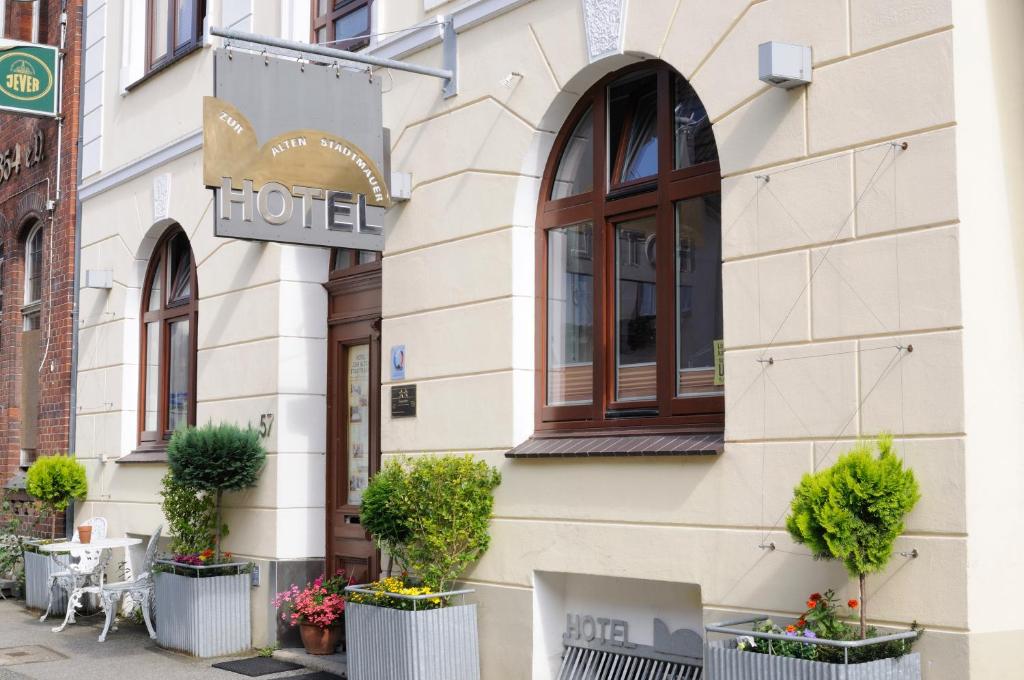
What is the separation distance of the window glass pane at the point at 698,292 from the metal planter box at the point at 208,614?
456cm

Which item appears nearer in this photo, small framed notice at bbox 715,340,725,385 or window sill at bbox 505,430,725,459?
window sill at bbox 505,430,725,459

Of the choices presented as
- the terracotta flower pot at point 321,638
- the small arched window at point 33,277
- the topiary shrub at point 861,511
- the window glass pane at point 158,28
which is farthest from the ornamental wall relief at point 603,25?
the small arched window at point 33,277

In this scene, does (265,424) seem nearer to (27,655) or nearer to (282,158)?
(27,655)

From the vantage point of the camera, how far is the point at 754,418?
21.1 feet

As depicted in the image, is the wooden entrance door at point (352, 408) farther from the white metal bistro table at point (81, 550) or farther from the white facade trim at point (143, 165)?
the white metal bistro table at point (81, 550)

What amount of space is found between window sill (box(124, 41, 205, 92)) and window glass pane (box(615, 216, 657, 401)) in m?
5.49

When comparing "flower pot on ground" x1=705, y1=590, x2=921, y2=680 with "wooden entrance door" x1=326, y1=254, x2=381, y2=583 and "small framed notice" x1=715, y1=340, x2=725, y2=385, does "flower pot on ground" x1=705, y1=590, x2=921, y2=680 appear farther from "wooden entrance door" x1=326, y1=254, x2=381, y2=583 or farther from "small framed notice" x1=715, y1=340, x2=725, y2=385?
"wooden entrance door" x1=326, y1=254, x2=381, y2=583

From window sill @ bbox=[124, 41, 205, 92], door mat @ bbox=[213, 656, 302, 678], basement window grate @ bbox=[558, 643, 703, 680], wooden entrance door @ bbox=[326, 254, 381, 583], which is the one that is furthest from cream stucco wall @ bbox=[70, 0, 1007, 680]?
window sill @ bbox=[124, 41, 205, 92]

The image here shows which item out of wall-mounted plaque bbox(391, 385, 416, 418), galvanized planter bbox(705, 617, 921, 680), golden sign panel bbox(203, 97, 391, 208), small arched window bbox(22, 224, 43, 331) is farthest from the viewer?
small arched window bbox(22, 224, 43, 331)

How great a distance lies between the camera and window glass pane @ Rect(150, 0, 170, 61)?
12570 mm

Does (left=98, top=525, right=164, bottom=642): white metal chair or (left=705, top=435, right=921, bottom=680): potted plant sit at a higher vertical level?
(left=705, top=435, right=921, bottom=680): potted plant

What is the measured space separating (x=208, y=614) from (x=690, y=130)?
5.38 m

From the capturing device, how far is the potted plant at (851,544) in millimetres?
5465

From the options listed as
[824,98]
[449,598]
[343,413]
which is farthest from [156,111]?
[824,98]
